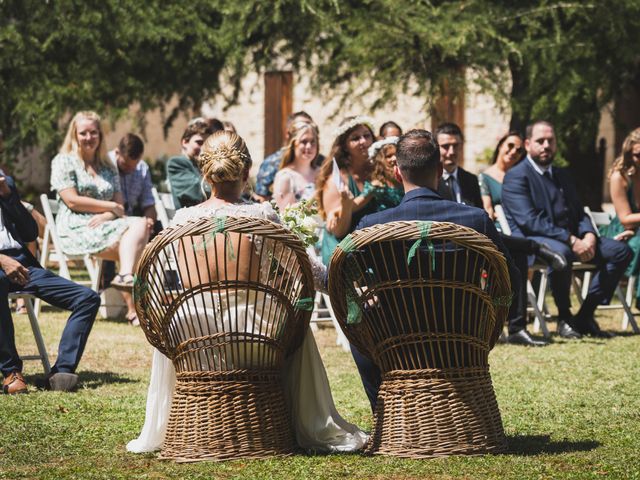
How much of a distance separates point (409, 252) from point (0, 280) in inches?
131

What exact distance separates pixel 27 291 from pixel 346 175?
273 cm

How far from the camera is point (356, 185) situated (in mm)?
9570

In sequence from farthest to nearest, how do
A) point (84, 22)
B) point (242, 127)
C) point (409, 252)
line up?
point (242, 127), point (84, 22), point (409, 252)

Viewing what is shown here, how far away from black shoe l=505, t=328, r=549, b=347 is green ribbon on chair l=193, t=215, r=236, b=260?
5.32m

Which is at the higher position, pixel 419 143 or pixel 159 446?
pixel 419 143

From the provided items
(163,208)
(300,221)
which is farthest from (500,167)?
(300,221)

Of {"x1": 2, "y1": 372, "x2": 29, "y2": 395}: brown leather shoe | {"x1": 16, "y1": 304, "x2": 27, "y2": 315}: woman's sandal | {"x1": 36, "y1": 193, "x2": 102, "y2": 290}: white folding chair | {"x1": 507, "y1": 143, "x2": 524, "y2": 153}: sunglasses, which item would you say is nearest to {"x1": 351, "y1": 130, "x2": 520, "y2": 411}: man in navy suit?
{"x1": 2, "y1": 372, "x2": 29, "y2": 395}: brown leather shoe

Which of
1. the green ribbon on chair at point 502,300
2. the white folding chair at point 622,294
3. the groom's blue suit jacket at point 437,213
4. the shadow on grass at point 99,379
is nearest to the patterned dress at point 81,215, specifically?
the shadow on grass at point 99,379

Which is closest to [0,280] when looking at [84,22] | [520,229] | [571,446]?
[571,446]

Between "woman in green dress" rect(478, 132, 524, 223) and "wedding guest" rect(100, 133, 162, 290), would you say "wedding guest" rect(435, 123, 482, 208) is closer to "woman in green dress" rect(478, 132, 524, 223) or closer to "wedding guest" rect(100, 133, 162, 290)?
"woman in green dress" rect(478, 132, 524, 223)

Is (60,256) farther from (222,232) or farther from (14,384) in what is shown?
(222,232)

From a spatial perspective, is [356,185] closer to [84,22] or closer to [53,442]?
[53,442]

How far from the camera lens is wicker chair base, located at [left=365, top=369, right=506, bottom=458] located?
559 centimetres

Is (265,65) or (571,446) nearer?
(571,446)
